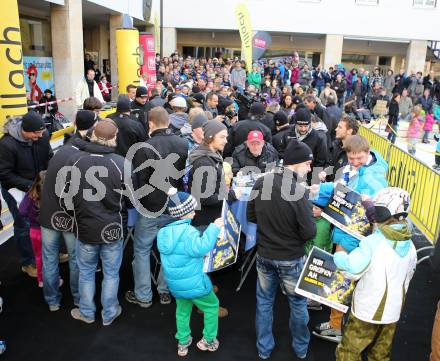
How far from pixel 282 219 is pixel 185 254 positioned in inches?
31.9

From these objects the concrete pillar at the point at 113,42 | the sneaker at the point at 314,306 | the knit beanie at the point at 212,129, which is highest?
the concrete pillar at the point at 113,42

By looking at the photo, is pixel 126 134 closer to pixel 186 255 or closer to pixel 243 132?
pixel 243 132

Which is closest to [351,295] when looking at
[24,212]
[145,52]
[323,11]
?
[24,212]

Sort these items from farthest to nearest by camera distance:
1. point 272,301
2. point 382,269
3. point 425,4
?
1. point 425,4
2. point 272,301
3. point 382,269

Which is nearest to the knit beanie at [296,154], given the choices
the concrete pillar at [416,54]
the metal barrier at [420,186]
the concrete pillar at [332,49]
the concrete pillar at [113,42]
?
the metal barrier at [420,186]

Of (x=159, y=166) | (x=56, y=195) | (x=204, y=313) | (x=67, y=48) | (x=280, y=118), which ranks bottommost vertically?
(x=204, y=313)

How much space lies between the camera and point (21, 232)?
4895 mm

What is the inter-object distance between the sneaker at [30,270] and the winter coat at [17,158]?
1.01 m

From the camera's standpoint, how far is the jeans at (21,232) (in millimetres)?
4863

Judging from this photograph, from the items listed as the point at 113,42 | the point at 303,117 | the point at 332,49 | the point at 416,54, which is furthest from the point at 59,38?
the point at 416,54

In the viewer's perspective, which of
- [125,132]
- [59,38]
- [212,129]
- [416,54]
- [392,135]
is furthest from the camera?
[416,54]

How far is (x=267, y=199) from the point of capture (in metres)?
3.28

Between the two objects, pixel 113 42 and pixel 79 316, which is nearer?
pixel 79 316

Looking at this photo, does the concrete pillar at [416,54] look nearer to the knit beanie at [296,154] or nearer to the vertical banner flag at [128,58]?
the vertical banner flag at [128,58]
